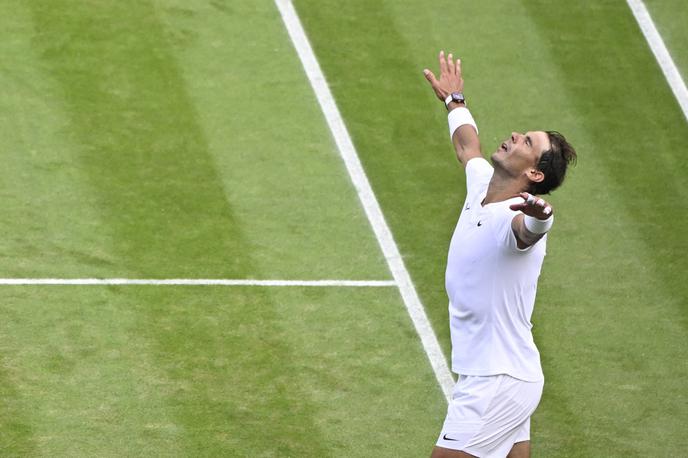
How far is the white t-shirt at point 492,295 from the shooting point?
7766mm

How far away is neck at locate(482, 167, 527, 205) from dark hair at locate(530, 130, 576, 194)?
0.08 metres

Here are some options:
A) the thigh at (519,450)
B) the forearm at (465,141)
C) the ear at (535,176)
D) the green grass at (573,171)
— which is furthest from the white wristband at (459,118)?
the green grass at (573,171)

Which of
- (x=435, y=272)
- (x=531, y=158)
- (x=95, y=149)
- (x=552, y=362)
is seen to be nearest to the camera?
(x=531, y=158)

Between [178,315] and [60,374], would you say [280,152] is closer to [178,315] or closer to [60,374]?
[178,315]

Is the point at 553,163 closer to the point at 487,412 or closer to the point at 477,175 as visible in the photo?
the point at 477,175

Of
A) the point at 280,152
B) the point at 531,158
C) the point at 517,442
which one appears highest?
the point at 531,158

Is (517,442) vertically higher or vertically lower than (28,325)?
higher

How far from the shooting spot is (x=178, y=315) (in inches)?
427

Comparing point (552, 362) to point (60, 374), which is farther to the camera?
point (552, 362)

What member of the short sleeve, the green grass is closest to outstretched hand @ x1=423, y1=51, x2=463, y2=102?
the short sleeve

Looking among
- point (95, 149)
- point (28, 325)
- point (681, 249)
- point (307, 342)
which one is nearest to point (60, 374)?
point (28, 325)

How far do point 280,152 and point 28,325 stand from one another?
3.10 meters

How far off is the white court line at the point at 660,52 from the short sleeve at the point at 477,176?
5.85 meters

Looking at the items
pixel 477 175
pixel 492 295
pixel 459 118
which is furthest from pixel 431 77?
pixel 492 295
